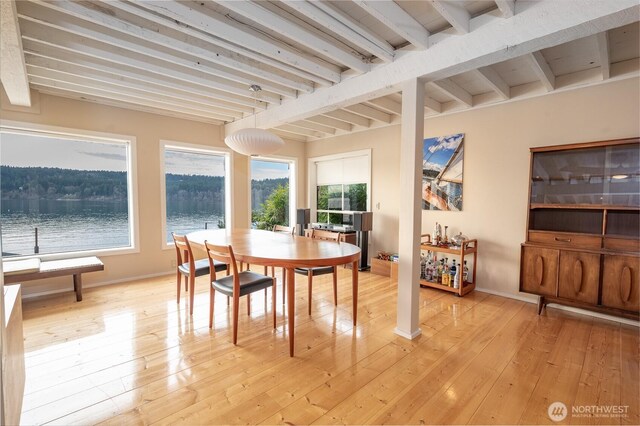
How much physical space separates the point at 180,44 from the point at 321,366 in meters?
2.75

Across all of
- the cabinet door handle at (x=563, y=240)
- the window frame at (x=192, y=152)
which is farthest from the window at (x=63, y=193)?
the cabinet door handle at (x=563, y=240)

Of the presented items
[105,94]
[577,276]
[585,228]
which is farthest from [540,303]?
[105,94]

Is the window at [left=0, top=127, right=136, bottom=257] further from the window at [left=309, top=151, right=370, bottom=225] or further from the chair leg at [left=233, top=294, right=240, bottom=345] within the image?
the window at [left=309, top=151, right=370, bottom=225]

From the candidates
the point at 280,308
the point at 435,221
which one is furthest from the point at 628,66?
the point at 280,308

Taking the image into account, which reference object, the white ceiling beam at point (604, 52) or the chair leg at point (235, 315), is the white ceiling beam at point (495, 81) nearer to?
the white ceiling beam at point (604, 52)

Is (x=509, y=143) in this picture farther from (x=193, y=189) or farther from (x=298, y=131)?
(x=193, y=189)

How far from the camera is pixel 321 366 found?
2178 millimetres

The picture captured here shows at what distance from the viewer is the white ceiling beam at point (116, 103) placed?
3.55 metres

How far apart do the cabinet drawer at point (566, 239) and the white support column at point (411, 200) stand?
5.33 feet

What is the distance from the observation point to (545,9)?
73.2 inches

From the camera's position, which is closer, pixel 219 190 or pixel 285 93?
pixel 285 93

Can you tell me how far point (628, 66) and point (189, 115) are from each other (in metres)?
5.23

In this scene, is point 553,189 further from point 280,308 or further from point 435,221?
point 280,308

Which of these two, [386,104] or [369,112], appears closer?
[386,104]
